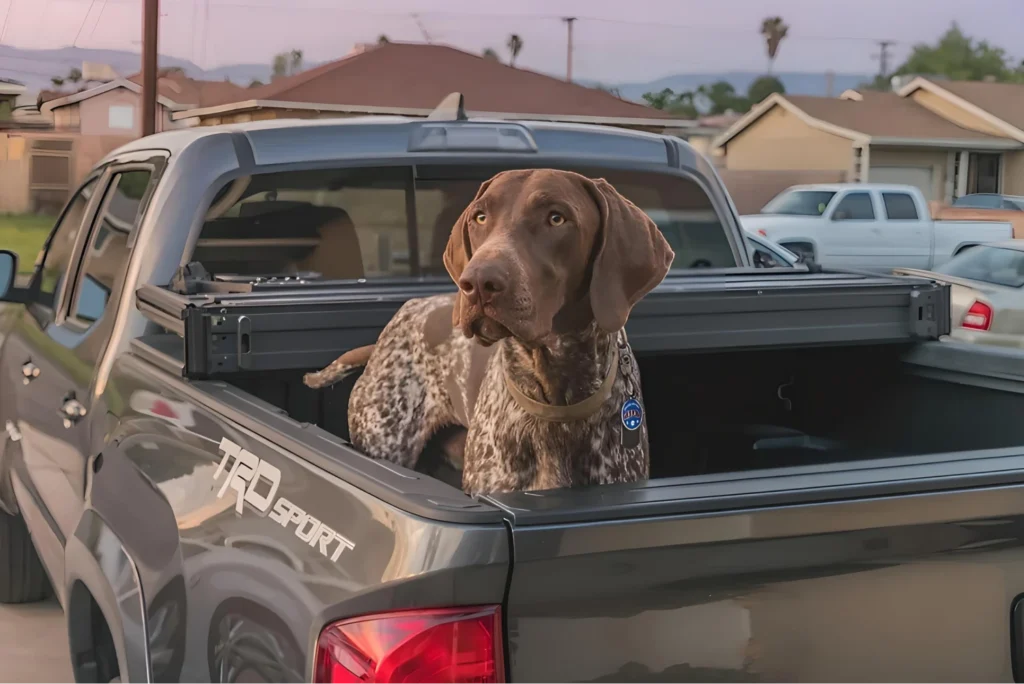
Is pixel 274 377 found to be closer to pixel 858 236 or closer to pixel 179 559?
pixel 179 559

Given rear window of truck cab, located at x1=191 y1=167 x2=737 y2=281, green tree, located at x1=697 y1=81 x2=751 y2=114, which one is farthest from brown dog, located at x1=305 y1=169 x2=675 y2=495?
green tree, located at x1=697 y1=81 x2=751 y2=114

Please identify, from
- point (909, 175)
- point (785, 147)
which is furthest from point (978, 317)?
point (785, 147)

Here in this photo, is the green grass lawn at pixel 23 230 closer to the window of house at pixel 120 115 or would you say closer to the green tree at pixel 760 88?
the window of house at pixel 120 115

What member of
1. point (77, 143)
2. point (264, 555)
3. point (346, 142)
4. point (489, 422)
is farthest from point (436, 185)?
point (77, 143)

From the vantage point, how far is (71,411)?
3.75m

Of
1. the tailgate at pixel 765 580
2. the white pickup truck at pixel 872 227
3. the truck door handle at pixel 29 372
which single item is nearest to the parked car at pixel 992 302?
the truck door handle at pixel 29 372

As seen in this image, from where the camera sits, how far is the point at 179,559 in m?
2.54

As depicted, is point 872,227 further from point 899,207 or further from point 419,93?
point 419,93

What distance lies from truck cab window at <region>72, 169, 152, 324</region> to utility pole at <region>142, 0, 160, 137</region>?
1559cm

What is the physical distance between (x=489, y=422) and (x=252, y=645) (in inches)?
44.6

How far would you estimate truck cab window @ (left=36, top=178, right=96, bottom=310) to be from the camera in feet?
15.4

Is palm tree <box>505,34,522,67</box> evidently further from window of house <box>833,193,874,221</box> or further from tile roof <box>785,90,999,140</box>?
window of house <box>833,193,874,221</box>

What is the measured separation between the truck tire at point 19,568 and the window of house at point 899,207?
2156 cm

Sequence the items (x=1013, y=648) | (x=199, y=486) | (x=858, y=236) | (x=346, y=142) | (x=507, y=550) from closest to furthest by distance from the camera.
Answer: (x=507, y=550) → (x=1013, y=648) → (x=199, y=486) → (x=346, y=142) → (x=858, y=236)
